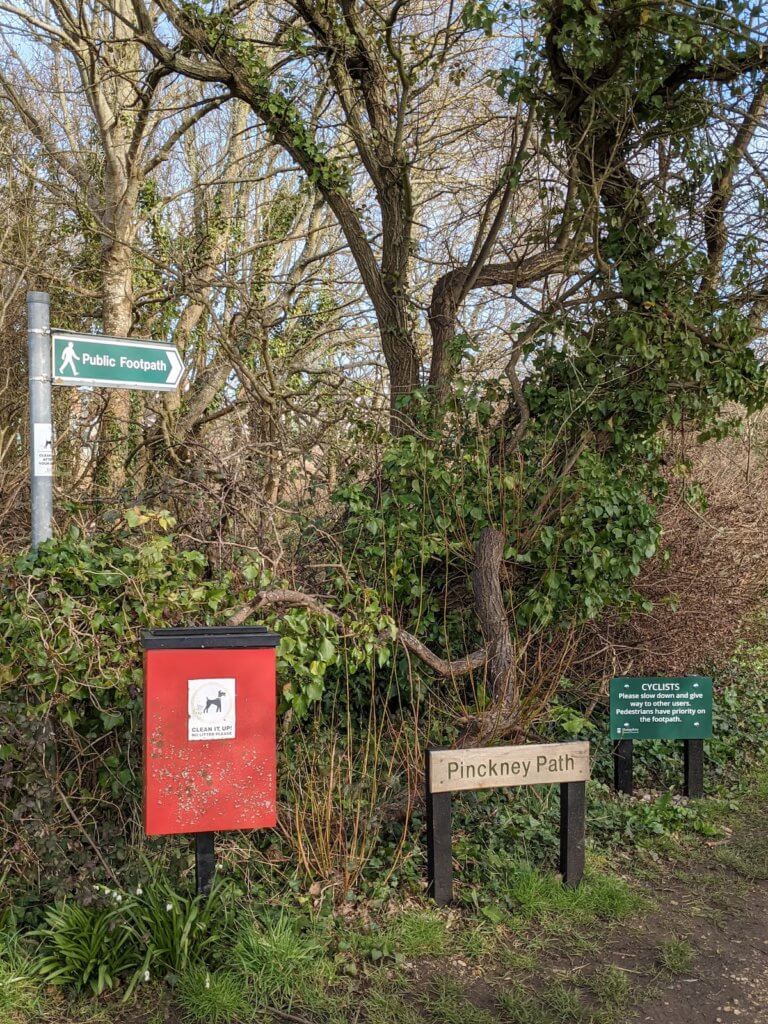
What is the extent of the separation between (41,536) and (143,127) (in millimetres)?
8079

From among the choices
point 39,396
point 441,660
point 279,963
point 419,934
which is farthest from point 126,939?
point 441,660

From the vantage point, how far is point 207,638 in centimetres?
371

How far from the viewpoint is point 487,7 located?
6.40 m

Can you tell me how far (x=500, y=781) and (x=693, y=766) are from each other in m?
2.32

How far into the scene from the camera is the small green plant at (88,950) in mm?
3543

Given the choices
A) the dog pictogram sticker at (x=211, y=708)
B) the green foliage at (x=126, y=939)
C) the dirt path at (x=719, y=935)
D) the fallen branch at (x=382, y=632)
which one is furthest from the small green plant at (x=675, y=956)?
the dog pictogram sticker at (x=211, y=708)

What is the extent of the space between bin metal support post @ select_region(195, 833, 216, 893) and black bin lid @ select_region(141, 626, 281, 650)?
0.86 metres

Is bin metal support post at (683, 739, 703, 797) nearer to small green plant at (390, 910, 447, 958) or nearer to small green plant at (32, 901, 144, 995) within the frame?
small green plant at (390, 910, 447, 958)

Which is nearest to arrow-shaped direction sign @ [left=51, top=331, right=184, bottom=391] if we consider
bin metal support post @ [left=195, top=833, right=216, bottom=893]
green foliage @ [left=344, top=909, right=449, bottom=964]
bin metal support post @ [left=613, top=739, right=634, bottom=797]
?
bin metal support post @ [left=195, top=833, right=216, bottom=893]

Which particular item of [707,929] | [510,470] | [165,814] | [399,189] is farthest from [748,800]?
[399,189]

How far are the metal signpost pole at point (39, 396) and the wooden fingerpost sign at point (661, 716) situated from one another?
3.85 metres

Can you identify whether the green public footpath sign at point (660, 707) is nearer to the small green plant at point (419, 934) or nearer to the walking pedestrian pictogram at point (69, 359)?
the small green plant at point (419, 934)

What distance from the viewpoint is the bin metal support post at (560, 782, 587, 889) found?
4.63 metres

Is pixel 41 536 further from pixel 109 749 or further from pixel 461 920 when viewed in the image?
pixel 461 920
